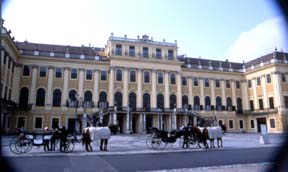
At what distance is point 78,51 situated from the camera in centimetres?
3834

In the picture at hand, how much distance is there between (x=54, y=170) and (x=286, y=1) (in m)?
6.58

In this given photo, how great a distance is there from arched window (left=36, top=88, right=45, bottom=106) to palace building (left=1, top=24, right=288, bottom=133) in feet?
0.42

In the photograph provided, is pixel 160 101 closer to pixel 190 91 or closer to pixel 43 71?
pixel 190 91

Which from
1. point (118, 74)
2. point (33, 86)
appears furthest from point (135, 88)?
point (33, 86)

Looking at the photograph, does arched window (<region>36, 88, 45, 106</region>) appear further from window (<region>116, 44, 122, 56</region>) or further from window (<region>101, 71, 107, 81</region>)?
window (<region>116, 44, 122, 56</region>)

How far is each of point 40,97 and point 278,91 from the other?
35.9 m

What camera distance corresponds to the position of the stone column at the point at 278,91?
37344 millimetres

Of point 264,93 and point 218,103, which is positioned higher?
point 264,93

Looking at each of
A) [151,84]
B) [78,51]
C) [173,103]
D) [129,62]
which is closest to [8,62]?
[78,51]

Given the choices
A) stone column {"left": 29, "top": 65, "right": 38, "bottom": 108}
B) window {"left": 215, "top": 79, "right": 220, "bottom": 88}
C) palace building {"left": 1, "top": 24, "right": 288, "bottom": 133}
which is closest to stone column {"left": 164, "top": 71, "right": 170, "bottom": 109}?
palace building {"left": 1, "top": 24, "right": 288, "bottom": 133}

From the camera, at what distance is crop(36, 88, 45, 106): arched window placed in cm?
3331

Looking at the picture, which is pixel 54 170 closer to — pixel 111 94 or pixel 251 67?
pixel 111 94

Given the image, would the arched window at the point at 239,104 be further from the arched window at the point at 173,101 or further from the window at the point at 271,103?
the arched window at the point at 173,101

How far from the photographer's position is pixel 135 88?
122ft
